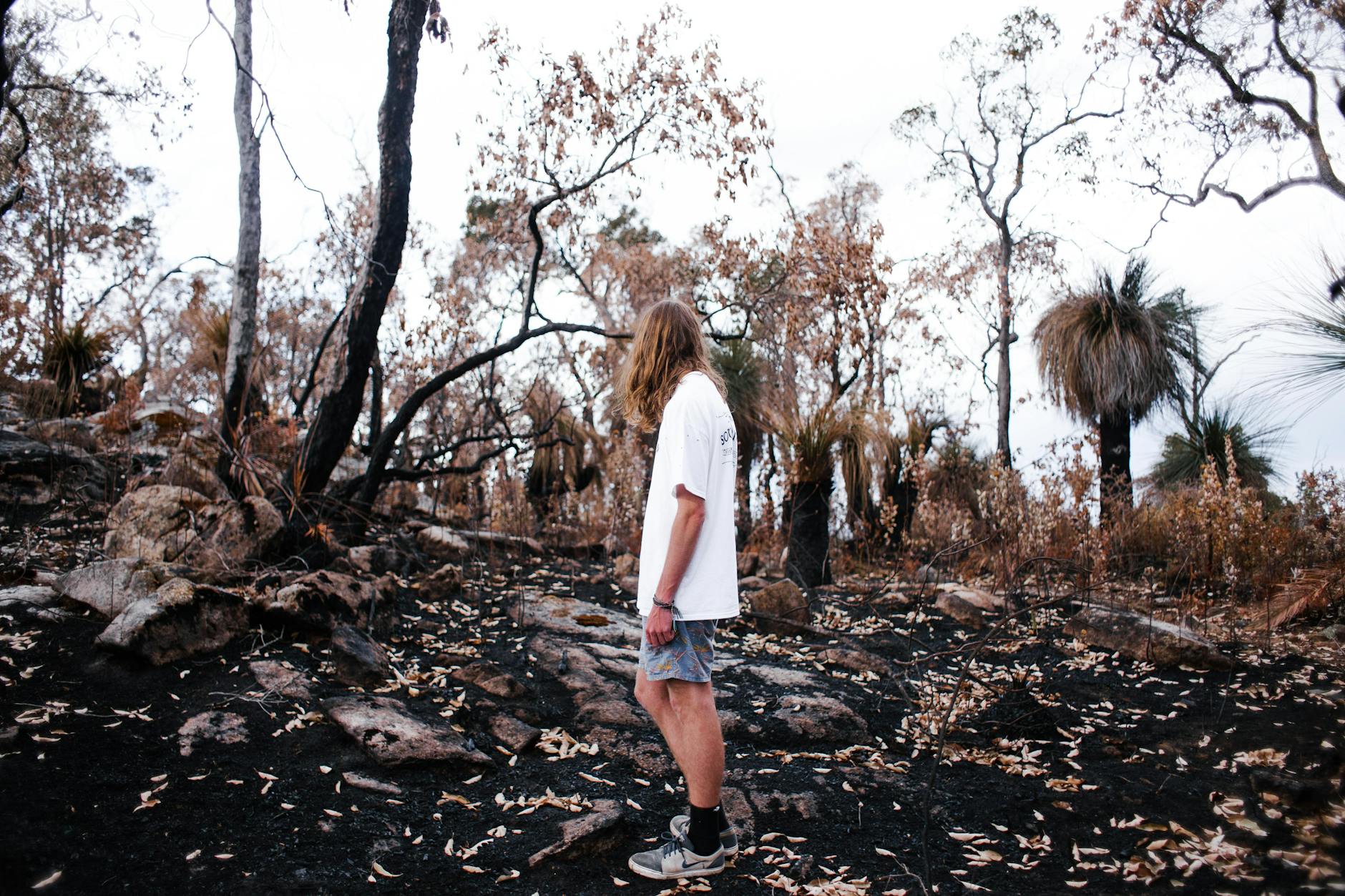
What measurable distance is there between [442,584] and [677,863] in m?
3.76

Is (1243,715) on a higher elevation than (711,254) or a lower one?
lower

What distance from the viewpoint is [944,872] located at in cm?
303

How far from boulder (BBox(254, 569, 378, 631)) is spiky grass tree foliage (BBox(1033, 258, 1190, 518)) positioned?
338 inches

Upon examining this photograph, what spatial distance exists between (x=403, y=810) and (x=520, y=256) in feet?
47.4

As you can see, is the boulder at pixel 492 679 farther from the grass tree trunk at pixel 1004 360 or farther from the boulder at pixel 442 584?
the grass tree trunk at pixel 1004 360

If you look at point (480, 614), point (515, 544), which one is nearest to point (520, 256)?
point (515, 544)

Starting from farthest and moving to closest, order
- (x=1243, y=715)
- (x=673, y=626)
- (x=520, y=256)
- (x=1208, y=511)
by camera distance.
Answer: (x=520, y=256) < (x=1208, y=511) < (x=1243, y=715) < (x=673, y=626)

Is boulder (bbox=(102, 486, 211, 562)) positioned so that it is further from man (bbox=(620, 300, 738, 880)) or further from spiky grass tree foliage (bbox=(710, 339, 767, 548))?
spiky grass tree foliage (bbox=(710, 339, 767, 548))

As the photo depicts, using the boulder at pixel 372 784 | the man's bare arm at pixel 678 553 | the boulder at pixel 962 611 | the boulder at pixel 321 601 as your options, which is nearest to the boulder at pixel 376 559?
the boulder at pixel 321 601

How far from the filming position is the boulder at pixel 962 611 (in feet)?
21.7

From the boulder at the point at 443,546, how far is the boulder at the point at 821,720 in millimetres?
3708

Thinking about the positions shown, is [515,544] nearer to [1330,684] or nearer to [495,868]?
[495,868]

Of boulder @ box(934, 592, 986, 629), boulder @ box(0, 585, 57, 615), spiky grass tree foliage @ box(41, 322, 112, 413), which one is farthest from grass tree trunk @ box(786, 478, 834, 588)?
spiky grass tree foliage @ box(41, 322, 112, 413)

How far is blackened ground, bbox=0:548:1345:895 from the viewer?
283 centimetres
